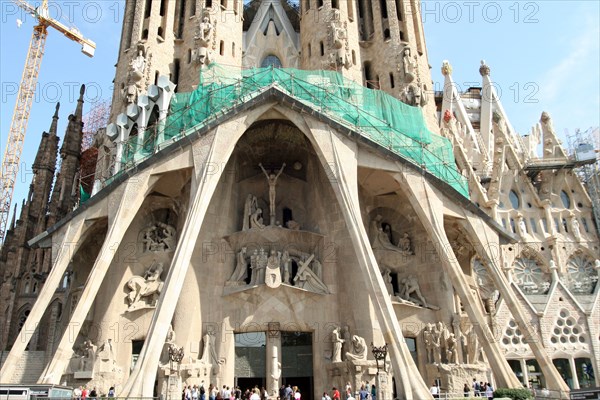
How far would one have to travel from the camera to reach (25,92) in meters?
37.5

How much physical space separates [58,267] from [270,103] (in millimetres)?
9260

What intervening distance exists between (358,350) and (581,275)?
1721 centimetres

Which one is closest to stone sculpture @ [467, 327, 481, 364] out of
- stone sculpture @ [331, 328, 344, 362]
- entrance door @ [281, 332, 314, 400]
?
stone sculpture @ [331, 328, 344, 362]

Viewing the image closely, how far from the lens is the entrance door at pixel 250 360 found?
60.1ft

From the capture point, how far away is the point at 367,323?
702 inches

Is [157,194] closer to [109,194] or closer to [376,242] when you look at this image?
[109,194]

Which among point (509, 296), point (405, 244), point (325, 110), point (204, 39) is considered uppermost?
point (204, 39)

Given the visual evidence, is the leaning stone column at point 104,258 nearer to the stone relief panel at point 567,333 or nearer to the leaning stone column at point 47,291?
the leaning stone column at point 47,291

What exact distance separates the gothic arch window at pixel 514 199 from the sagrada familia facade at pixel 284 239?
19.5 ft

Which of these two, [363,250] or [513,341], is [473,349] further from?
[513,341]

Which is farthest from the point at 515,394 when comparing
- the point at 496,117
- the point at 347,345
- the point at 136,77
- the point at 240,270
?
the point at 496,117

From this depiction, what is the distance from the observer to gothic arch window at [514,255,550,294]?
89.6 feet

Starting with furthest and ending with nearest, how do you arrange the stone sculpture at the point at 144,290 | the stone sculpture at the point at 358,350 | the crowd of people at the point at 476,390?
the stone sculpture at the point at 144,290 → the stone sculpture at the point at 358,350 → the crowd of people at the point at 476,390

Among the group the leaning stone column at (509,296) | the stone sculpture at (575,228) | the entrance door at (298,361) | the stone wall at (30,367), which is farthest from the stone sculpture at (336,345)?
the stone sculpture at (575,228)
